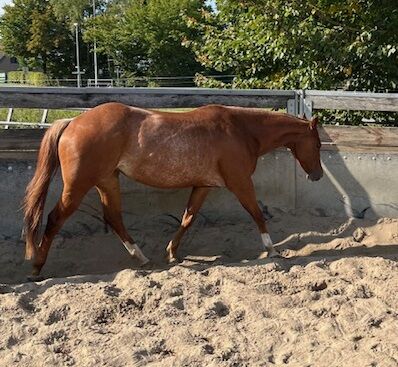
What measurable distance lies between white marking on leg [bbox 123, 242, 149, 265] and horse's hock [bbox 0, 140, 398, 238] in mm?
628

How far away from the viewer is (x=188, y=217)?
534 centimetres

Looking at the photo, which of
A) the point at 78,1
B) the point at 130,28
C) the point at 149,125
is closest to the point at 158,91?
the point at 149,125

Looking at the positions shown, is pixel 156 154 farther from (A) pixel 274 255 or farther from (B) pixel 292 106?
(B) pixel 292 106

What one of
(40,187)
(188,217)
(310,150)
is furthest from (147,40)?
(40,187)

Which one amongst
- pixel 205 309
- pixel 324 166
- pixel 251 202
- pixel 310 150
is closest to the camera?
pixel 205 309

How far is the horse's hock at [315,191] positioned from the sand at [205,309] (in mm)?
568

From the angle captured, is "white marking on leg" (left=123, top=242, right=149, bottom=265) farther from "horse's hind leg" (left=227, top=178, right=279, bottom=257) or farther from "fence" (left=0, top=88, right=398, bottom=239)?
"horse's hind leg" (left=227, top=178, right=279, bottom=257)

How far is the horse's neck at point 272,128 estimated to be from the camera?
5.25m

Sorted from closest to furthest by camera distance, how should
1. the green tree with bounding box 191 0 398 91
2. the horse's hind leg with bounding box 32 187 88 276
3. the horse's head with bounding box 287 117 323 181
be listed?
the horse's hind leg with bounding box 32 187 88 276, the horse's head with bounding box 287 117 323 181, the green tree with bounding box 191 0 398 91

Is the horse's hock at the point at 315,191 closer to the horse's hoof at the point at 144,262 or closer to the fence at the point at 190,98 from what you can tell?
the fence at the point at 190,98

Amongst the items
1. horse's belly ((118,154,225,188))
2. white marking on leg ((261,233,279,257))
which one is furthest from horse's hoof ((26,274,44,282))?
white marking on leg ((261,233,279,257))

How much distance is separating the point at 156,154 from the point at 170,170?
7.7 inches

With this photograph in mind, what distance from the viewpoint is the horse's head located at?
536 cm

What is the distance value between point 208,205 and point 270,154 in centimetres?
83
